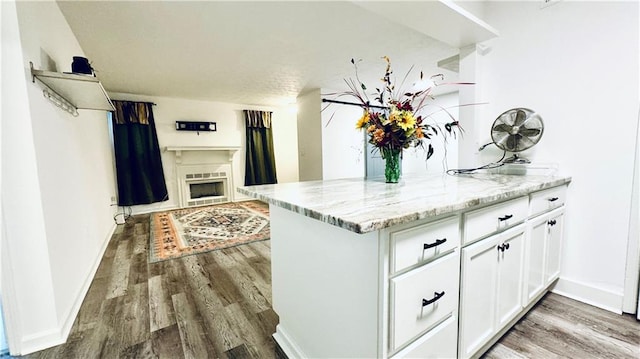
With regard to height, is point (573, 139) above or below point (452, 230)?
above

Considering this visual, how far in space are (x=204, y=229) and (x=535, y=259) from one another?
145 inches

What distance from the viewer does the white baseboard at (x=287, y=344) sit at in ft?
4.24

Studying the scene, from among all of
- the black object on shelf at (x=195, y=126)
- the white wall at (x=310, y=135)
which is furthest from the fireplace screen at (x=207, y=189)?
the white wall at (x=310, y=135)

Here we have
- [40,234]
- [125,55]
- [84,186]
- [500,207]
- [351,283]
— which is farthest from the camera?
[125,55]

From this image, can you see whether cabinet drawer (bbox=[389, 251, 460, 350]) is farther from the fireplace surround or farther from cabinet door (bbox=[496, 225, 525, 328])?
the fireplace surround

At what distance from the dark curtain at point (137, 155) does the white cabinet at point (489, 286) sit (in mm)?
5457

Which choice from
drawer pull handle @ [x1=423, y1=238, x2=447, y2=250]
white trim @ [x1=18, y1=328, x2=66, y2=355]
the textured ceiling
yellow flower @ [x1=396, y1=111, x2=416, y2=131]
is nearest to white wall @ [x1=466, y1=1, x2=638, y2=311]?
the textured ceiling

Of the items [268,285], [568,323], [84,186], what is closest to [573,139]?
[568,323]

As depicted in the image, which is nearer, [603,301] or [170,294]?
[603,301]

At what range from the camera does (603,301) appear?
67.5 inches

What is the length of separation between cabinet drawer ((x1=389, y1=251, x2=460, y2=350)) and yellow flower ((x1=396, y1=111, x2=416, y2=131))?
69 cm

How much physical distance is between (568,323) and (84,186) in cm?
392

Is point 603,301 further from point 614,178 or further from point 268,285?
point 268,285

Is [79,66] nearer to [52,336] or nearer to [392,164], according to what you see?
[52,336]
